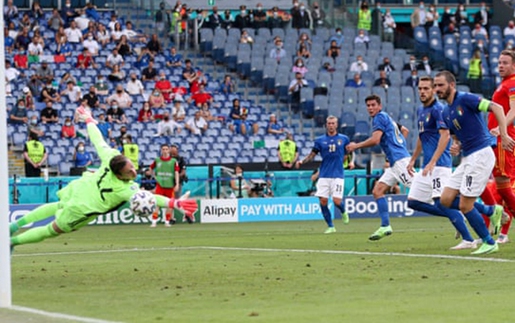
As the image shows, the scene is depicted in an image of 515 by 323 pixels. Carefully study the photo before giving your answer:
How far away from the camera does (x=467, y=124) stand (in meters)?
15.8

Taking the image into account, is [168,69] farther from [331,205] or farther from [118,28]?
[331,205]

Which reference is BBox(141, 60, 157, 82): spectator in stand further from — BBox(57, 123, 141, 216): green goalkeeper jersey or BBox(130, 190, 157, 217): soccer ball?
BBox(130, 190, 157, 217): soccer ball

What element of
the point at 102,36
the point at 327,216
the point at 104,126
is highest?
the point at 102,36

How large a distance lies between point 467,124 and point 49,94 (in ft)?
78.8

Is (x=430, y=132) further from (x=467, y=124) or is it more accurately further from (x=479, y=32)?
(x=479, y=32)

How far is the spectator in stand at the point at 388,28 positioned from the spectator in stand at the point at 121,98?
12.9 metres

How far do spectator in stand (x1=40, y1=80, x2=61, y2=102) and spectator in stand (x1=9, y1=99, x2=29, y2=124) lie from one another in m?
1.20

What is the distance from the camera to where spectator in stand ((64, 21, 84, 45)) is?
1630 inches

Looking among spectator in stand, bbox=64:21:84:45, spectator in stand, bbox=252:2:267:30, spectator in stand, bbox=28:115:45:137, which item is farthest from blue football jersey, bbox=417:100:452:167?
spectator in stand, bbox=252:2:267:30

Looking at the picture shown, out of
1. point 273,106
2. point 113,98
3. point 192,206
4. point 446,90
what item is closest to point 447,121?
point 446,90

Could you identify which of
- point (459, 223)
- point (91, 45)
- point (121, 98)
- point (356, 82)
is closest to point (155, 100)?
point (121, 98)

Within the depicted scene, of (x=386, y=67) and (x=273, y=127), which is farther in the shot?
(x=386, y=67)

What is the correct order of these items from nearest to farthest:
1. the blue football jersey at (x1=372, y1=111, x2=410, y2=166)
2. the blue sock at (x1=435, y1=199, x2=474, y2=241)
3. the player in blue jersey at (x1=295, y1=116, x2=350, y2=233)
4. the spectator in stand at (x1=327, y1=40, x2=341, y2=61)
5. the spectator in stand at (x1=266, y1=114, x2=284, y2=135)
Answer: the blue sock at (x1=435, y1=199, x2=474, y2=241) < the blue football jersey at (x1=372, y1=111, x2=410, y2=166) < the player in blue jersey at (x1=295, y1=116, x2=350, y2=233) < the spectator in stand at (x1=266, y1=114, x2=284, y2=135) < the spectator in stand at (x1=327, y1=40, x2=341, y2=61)

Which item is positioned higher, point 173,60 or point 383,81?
point 173,60
